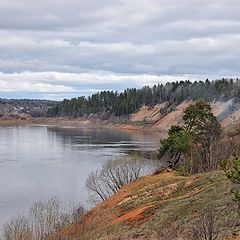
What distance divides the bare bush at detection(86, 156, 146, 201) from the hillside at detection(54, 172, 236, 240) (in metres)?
7.10

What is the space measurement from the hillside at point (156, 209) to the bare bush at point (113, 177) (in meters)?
7.10

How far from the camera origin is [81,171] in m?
56.5

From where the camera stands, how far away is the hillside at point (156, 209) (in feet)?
69.7

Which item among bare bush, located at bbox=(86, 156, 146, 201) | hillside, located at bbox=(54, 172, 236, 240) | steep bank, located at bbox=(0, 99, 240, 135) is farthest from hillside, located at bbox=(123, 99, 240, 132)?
hillside, located at bbox=(54, 172, 236, 240)

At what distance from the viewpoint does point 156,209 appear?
1011 inches

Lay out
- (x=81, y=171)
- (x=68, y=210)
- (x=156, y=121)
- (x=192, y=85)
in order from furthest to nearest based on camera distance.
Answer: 1. (x=192, y=85)
2. (x=156, y=121)
3. (x=81, y=171)
4. (x=68, y=210)

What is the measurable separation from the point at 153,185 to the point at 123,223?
8.84 m

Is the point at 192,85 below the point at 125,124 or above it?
above

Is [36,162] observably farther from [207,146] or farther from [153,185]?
[153,185]

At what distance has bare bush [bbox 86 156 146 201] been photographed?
138 ft

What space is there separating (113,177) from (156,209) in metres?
17.1

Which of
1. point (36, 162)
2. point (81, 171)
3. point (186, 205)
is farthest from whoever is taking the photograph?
point (36, 162)

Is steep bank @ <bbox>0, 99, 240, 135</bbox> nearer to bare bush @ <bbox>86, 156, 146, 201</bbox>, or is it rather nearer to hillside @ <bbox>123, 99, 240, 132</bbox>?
hillside @ <bbox>123, 99, 240, 132</bbox>

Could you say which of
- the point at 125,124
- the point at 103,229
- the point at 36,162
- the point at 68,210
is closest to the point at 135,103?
the point at 125,124
